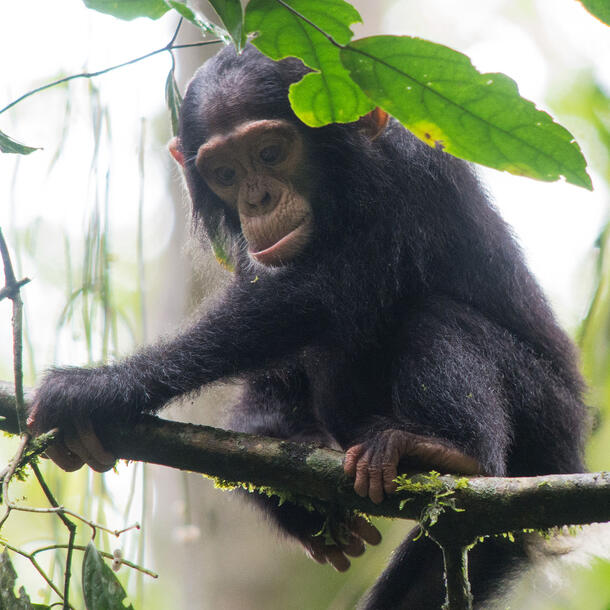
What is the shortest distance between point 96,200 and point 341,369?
1.29 meters

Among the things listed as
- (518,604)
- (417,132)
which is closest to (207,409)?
(518,604)

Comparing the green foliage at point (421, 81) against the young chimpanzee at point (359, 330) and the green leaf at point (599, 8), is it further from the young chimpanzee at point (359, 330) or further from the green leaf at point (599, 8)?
the young chimpanzee at point (359, 330)

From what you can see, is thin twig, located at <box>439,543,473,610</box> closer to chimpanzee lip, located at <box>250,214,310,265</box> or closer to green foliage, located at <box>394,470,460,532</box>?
green foliage, located at <box>394,470,460,532</box>

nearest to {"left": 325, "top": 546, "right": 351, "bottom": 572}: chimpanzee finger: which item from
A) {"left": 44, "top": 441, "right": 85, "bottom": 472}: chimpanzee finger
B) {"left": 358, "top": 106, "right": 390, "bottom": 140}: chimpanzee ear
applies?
{"left": 44, "top": 441, "right": 85, "bottom": 472}: chimpanzee finger

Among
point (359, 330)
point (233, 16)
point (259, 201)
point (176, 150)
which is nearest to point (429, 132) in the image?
point (233, 16)

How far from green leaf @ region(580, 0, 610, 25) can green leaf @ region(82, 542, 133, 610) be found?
5.31ft

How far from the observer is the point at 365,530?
3279 mm

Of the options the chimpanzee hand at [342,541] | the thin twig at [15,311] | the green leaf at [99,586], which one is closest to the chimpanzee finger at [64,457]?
the thin twig at [15,311]

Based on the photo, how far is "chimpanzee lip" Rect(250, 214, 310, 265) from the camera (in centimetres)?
347

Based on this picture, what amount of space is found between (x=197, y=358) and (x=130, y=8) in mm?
1709

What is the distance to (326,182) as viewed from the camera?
369 cm

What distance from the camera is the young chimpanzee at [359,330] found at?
2910mm

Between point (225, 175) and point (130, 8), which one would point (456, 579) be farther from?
point (225, 175)

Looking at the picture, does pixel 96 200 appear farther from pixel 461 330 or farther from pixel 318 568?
pixel 318 568
